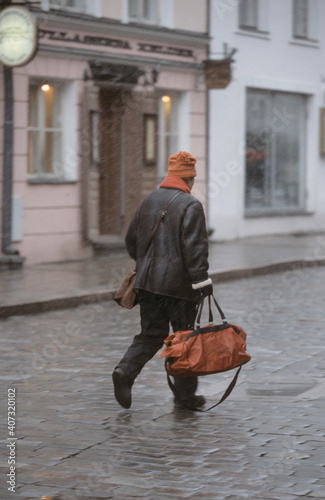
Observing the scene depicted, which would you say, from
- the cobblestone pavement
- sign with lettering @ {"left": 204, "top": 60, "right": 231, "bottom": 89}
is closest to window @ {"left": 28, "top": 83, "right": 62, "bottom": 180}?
sign with lettering @ {"left": 204, "top": 60, "right": 231, "bottom": 89}

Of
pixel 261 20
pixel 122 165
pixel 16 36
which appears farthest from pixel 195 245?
pixel 261 20

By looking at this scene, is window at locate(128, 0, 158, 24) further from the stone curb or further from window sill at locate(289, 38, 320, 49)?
the stone curb

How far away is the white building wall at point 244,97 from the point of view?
2164cm

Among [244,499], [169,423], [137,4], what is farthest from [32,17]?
[244,499]

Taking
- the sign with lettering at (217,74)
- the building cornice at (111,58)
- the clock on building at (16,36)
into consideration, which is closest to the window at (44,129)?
the building cornice at (111,58)

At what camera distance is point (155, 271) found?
22.7 feet

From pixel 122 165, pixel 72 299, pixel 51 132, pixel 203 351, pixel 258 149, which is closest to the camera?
pixel 203 351

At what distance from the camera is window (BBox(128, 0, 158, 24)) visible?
19375 millimetres

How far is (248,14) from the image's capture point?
73.7 ft

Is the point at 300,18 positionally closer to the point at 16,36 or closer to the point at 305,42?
the point at 305,42

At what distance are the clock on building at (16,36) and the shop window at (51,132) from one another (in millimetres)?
1962

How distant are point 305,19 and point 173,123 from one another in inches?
209

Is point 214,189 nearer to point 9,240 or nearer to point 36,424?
point 9,240

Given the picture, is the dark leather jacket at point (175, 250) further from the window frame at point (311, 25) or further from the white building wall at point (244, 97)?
the window frame at point (311, 25)
